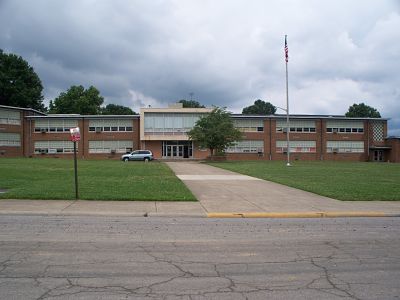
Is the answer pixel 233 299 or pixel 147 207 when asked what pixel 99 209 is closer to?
pixel 147 207

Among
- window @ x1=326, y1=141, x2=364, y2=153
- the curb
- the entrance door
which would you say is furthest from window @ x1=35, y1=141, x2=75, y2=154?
the curb

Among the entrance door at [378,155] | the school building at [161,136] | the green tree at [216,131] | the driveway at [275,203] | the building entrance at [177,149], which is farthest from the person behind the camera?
the entrance door at [378,155]

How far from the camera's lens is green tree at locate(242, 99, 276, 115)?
460 ft

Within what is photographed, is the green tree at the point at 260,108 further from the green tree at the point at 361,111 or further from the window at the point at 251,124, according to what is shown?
the window at the point at 251,124

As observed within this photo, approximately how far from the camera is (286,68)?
4516 centimetres

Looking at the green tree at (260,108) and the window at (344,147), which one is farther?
the green tree at (260,108)

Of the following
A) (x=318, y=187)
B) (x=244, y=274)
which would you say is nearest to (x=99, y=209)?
(x=244, y=274)

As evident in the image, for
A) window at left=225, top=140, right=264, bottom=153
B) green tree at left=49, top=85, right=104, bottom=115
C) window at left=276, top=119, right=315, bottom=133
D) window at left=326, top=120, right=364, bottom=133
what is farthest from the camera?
green tree at left=49, top=85, right=104, bottom=115

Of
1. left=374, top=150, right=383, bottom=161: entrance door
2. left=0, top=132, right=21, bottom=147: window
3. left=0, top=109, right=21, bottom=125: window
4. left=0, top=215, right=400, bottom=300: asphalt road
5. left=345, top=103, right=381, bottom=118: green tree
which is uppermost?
left=345, top=103, right=381, bottom=118: green tree

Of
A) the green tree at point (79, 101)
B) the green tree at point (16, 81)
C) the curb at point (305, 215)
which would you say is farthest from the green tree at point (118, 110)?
the curb at point (305, 215)

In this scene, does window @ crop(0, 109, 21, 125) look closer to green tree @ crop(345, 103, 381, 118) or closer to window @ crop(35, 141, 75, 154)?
window @ crop(35, 141, 75, 154)

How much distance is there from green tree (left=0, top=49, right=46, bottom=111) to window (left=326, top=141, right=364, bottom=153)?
55967 millimetres

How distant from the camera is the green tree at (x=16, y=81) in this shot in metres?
81.5

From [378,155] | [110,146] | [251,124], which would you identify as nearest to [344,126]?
[378,155]
